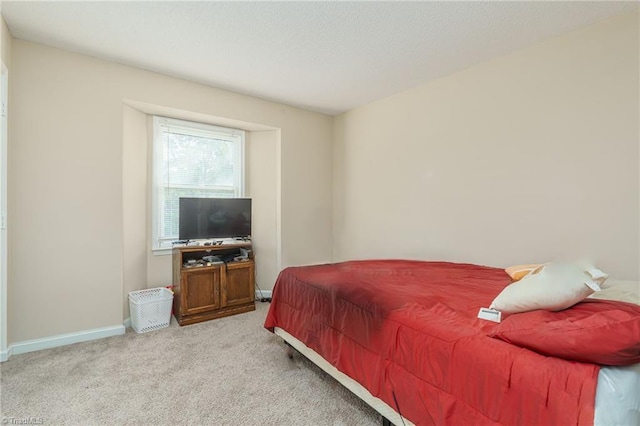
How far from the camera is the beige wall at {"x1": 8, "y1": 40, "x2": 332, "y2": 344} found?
2438 millimetres

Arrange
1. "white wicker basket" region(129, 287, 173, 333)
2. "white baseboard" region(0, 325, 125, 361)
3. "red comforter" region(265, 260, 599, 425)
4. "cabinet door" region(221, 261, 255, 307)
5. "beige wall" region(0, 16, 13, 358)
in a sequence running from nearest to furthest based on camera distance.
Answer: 1. "red comforter" region(265, 260, 599, 425)
2. "beige wall" region(0, 16, 13, 358)
3. "white baseboard" region(0, 325, 125, 361)
4. "white wicker basket" region(129, 287, 173, 333)
5. "cabinet door" region(221, 261, 255, 307)

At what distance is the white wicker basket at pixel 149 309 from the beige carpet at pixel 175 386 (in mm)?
195

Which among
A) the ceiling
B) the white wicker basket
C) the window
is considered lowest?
the white wicker basket

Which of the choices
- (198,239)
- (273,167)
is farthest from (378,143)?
(198,239)

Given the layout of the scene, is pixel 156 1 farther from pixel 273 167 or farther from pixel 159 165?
pixel 273 167

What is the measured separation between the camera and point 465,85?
287 cm

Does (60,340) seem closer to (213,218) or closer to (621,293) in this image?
(213,218)

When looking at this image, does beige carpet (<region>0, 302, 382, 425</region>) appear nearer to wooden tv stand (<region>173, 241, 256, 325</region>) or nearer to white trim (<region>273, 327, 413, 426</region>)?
white trim (<region>273, 327, 413, 426</region>)

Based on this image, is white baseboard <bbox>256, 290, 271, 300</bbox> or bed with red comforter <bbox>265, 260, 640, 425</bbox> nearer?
bed with red comforter <bbox>265, 260, 640, 425</bbox>

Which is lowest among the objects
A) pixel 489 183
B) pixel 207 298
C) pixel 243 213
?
pixel 207 298

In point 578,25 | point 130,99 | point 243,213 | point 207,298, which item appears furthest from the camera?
point 243,213

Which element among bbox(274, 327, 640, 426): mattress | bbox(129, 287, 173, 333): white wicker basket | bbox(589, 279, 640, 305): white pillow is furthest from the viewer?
bbox(129, 287, 173, 333): white wicker basket

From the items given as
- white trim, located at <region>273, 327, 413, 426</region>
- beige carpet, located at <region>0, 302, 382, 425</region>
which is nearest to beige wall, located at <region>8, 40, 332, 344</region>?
beige carpet, located at <region>0, 302, 382, 425</region>

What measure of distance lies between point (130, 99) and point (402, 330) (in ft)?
10.4
